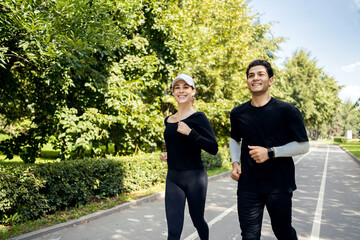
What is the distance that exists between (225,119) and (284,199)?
467 inches

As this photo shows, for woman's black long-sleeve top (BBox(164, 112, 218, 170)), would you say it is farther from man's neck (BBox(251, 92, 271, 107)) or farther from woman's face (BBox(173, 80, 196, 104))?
man's neck (BBox(251, 92, 271, 107))

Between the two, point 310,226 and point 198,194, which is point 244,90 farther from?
point 198,194

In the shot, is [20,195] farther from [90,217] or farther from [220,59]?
[220,59]

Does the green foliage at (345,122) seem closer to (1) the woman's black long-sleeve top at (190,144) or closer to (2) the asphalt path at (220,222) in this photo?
(2) the asphalt path at (220,222)

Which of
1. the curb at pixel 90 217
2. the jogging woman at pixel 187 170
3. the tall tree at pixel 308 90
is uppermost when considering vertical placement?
the tall tree at pixel 308 90

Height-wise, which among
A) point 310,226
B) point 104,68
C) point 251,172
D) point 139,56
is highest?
point 139,56

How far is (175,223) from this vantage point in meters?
3.19

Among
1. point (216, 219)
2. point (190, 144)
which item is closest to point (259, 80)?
point (190, 144)

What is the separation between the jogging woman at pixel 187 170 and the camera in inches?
125

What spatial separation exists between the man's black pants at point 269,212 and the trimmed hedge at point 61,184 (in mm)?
4219

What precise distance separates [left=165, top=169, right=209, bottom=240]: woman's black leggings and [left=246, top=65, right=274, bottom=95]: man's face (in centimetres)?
109

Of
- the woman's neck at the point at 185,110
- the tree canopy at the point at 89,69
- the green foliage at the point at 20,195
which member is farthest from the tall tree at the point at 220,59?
the woman's neck at the point at 185,110

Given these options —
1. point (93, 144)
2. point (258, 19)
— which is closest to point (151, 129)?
point (93, 144)

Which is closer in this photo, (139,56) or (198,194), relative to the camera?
(198,194)
